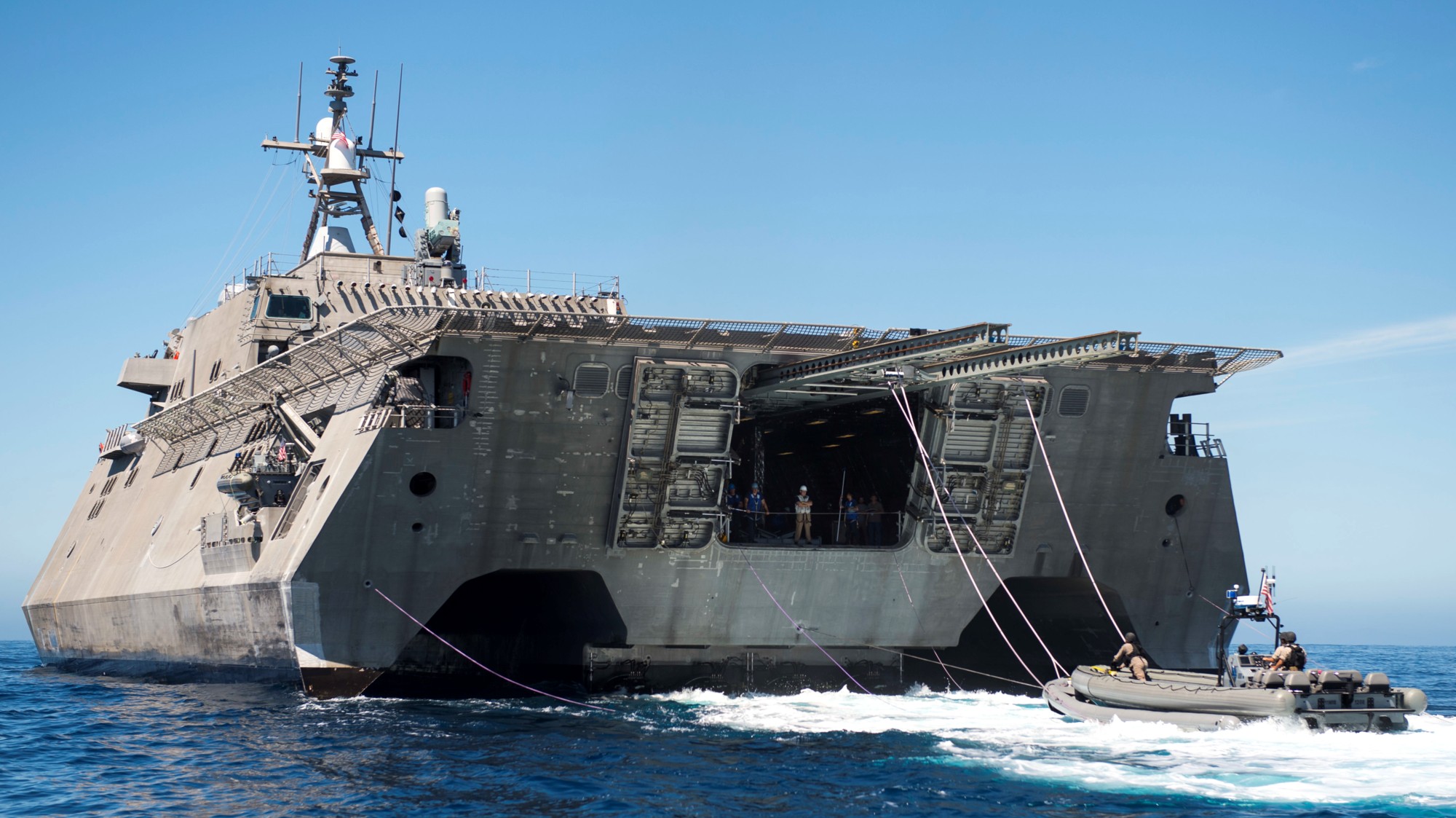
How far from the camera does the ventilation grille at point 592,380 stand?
956 inches

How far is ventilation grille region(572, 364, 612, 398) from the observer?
24.3 metres

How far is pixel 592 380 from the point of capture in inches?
959

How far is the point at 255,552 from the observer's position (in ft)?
87.0

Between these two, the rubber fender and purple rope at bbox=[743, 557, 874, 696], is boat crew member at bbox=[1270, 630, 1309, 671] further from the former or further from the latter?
purple rope at bbox=[743, 557, 874, 696]

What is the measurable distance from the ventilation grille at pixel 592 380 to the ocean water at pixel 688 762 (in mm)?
5487

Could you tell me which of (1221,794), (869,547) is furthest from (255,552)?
(1221,794)

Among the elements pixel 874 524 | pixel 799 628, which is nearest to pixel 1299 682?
pixel 799 628

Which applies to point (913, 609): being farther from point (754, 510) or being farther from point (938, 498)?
point (754, 510)

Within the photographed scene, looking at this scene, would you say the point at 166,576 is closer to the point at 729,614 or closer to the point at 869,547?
the point at 729,614

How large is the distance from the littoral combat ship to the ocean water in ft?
5.39

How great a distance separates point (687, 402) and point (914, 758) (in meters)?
8.12

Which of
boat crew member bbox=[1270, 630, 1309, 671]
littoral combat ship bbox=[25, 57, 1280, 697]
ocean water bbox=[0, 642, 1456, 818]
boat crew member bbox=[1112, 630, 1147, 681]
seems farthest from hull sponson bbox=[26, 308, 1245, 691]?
boat crew member bbox=[1270, 630, 1309, 671]

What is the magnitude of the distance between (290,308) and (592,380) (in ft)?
34.9

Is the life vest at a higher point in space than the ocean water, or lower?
higher
